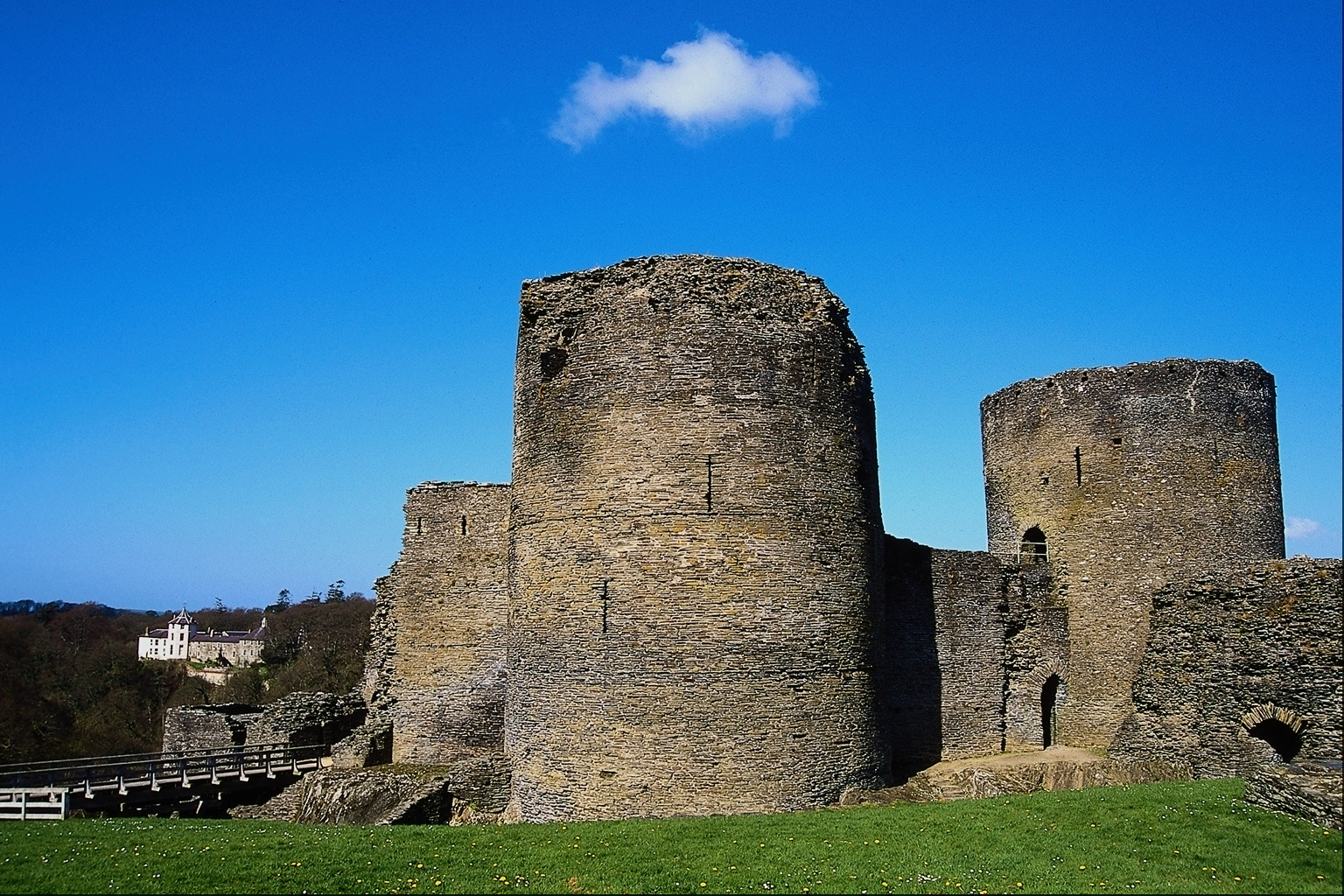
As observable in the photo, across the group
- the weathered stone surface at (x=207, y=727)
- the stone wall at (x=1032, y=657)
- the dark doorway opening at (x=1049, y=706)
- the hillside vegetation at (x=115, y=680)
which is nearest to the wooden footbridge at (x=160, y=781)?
the weathered stone surface at (x=207, y=727)

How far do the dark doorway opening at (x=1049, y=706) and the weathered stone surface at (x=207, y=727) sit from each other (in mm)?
19815

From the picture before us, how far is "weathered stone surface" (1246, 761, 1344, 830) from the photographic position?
43.1 ft

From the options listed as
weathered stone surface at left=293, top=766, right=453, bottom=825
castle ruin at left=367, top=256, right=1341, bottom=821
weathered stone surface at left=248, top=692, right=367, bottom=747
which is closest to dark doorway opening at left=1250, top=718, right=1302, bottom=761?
castle ruin at left=367, top=256, right=1341, bottom=821

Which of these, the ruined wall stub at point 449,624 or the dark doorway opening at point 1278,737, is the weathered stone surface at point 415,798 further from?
the dark doorway opening at point 1278,737

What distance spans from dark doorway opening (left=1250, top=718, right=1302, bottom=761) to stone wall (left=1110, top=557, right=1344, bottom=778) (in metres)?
0.02

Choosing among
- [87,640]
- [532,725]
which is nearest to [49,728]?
[87,640]

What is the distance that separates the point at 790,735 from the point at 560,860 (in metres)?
4.90

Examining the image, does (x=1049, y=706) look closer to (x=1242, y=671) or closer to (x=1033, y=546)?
(x=1033, y=546)

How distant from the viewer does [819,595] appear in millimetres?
17500

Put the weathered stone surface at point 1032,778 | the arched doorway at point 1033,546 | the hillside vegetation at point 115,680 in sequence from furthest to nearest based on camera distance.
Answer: the hillside vegetation at point 115,680, the arched doorway at point 1033,546, the weathered stone surface at point 1032,778

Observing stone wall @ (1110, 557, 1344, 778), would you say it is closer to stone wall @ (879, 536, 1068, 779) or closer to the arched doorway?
stone wall @ (879, 536, 1068, 779)

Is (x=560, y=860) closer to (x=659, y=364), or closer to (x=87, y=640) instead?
(x=659, y=364)

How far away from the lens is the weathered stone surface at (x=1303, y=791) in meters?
13.1

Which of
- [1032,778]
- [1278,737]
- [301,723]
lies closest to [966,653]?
[1032,778]
